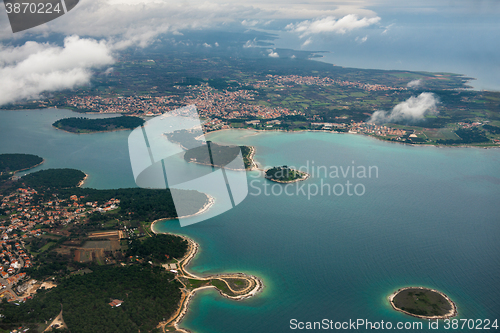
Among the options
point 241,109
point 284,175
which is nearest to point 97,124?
point 241,109

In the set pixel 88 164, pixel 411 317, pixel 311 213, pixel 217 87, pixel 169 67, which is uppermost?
pixel 169 67

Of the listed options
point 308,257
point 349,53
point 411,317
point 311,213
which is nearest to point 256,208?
point 311,213

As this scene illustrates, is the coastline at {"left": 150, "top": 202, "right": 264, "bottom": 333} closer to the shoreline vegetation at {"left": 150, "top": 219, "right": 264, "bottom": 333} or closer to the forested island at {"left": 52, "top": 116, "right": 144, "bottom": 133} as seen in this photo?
the shoreline vegetation at {"left": 150, "top": 219, "right": 264, "bottom": 333}

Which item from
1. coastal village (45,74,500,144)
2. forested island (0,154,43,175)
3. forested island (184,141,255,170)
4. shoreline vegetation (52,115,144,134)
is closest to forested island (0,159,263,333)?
forested island (0,154,43,175)

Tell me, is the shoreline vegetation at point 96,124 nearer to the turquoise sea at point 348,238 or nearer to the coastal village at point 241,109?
the coastal village at point 241,109

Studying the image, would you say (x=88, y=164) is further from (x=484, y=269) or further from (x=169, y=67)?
(x=169, y=67)

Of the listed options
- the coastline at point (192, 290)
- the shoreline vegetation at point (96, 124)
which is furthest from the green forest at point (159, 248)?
the shoreline vegetation at point (96, 124)

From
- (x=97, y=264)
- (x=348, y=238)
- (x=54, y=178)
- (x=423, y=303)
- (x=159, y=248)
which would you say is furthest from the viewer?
(x=54, y=178)

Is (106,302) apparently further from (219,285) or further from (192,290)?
(219,285)

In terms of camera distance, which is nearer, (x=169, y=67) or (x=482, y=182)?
(x=482, y=182)
